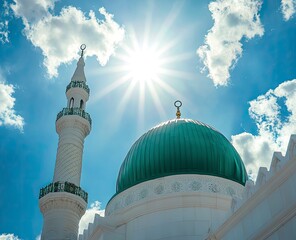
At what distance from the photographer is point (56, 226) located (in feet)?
41.3

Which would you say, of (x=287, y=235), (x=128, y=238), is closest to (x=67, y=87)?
(x=128, y=238)

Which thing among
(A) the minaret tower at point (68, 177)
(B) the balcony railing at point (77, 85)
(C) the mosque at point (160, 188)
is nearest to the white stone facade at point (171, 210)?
(C) the mosque at point (160, 188)

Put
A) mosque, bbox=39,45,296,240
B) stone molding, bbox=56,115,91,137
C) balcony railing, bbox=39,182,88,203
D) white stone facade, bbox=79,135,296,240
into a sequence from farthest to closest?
stone molding, bbox=56,115,91,137 → balcony railing, bbox=39,182,88,203 → mosque, bbox=39,45,296,240 → white stone facade, bbox=79,135,296,240

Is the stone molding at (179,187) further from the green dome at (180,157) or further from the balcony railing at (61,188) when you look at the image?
the balcony railing at (61,188)

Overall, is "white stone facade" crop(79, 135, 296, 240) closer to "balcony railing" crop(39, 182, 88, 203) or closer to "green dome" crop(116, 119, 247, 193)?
"green dome" crop(116, 119, 247, 193)

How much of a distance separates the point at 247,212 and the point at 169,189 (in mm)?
4141

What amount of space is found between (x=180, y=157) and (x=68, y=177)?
3622 mm

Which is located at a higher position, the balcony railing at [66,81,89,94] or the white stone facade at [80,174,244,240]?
the balcony railing at [66,81,89,94]

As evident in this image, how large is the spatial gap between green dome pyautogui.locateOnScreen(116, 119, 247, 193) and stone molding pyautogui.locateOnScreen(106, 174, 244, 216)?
0.19m

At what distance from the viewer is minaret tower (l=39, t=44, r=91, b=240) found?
1273 centimetres

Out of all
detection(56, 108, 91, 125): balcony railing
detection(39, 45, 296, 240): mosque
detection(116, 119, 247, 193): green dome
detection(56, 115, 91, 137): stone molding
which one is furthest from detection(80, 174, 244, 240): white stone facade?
detection(56, 108, 91, 125): balcony railing

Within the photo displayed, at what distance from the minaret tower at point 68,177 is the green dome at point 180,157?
141 centimetres

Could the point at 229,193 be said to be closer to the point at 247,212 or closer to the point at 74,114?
the point at 247,212

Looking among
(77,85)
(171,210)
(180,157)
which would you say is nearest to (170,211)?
(171,210)
